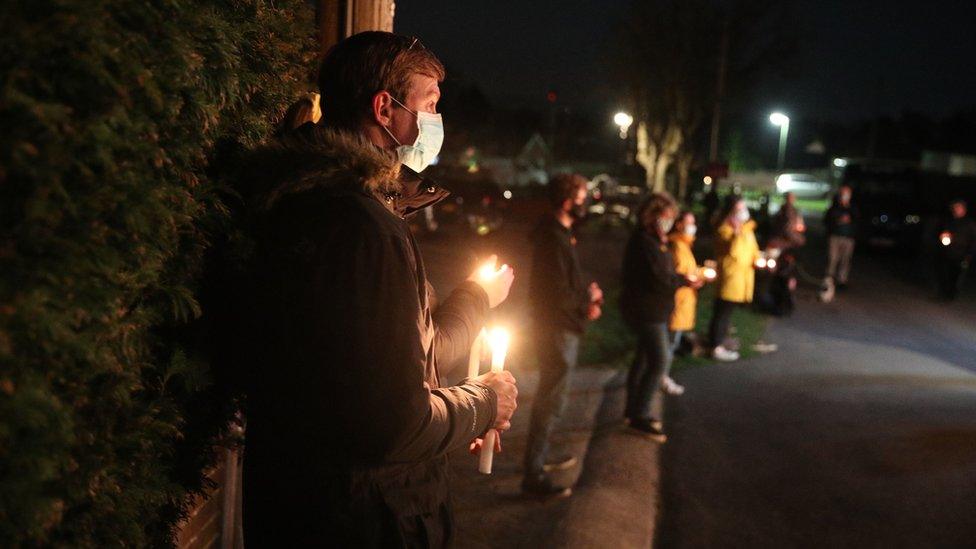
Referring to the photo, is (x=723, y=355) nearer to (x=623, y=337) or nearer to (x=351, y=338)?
(x=623, y=337)

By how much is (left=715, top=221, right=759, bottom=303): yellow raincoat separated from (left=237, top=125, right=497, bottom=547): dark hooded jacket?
8075 mm

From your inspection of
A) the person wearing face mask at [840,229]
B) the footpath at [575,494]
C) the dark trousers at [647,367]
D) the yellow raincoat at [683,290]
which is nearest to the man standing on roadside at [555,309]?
the footpath at [575,494]

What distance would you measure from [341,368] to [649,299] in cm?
521

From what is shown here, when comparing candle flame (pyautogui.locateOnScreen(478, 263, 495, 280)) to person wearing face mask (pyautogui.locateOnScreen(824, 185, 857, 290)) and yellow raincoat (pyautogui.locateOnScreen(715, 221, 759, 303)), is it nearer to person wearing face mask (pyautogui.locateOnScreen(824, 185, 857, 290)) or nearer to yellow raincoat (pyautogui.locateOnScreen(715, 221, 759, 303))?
yellow raincoat (pyautogui.locateOnScreen(715, 221, 759, 303))

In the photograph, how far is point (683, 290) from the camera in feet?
26.3

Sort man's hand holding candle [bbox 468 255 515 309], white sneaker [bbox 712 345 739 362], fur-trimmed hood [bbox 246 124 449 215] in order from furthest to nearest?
white sneaker [bbox 712 345 739 362]
man's hand holding candle [bbox 468 255 515 309]
fur-trimmed hood [bbox 246 124 449 215]

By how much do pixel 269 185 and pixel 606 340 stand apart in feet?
29.1

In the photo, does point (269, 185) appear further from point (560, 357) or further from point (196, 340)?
point (560, 357)

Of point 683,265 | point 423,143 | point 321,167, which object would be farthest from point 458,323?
point 683,265

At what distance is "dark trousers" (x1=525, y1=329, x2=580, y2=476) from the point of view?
554cm

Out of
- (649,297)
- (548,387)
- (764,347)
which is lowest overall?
(764,347)

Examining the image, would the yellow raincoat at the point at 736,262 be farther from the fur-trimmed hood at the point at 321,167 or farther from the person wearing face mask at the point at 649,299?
the fur-trimmed hood at the point at 321,167

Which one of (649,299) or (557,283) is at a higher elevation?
(557,283)

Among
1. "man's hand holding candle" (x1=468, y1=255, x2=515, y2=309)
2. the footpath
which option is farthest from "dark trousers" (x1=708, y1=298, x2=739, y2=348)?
"man's hand holding candle" (x1=468, y1=255, x2=515, y2=309)
